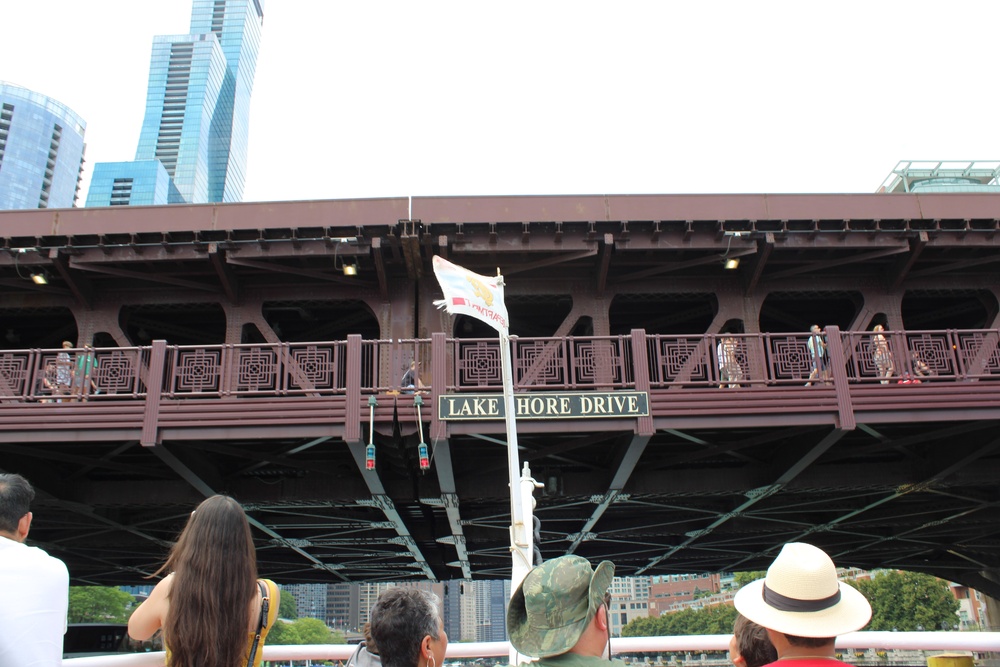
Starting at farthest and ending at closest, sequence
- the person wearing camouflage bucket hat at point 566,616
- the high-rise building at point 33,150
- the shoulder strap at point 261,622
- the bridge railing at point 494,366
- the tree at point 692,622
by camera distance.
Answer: the high-rise building at point 33,150 → the tree at point 692,622 → the bridge railing at point 494,366 → the shoulder strap at point 261,622 → the person wearing camouflage bucket hat at point 566,616

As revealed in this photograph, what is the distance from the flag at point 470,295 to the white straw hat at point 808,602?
9821mm

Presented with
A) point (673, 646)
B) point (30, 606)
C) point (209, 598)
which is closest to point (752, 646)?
point (673, 646)

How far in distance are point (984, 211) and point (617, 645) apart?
16886 mm

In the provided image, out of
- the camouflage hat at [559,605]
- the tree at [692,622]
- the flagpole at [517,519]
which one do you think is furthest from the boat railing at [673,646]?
the tree at [692,622]

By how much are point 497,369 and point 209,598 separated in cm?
1244

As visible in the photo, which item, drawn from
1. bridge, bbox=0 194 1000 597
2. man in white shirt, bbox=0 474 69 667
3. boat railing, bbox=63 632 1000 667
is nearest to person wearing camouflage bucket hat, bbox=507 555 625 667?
man in white shirt, bbox=0 474 69 667

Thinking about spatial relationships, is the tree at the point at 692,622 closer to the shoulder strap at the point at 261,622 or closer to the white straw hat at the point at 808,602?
the white straw hat at the point at 808,602

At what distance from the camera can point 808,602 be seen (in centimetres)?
313

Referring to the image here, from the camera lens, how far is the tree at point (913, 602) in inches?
2913

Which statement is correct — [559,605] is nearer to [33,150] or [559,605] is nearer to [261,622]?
[261,622]

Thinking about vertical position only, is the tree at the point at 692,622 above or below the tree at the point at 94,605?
below

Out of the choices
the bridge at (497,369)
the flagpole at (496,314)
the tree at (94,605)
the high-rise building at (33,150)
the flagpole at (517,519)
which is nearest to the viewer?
the flagpole at (517,519)

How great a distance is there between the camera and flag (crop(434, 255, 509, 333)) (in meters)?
13.1

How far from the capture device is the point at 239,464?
17.4m
